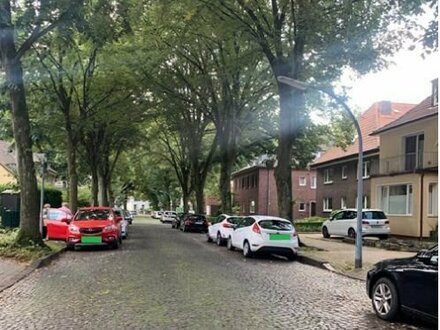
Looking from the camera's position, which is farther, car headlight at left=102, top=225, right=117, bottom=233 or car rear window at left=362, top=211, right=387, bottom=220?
car rear window at left=362, top=211, right=387, bottom=220

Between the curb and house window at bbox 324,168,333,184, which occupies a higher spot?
house window at bbox 324,168,333,184

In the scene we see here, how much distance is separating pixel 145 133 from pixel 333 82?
941 inches

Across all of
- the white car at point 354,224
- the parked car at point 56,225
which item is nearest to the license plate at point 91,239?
the parked car at point 56,225

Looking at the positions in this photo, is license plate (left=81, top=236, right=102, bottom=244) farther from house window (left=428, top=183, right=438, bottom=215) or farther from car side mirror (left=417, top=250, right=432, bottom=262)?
house window (left=428, top=183, right=438, bottom=215)

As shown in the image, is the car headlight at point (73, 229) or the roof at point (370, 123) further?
the roof at point (370, 123)

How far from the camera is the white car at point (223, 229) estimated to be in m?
23.1

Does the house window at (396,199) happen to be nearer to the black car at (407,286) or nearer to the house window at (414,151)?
the house window at (414,151)

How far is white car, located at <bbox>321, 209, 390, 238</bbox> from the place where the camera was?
26.8 meters

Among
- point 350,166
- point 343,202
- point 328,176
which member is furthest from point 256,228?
point 328,176

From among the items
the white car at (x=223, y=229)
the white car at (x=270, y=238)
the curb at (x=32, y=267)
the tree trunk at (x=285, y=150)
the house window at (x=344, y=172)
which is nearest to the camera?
the curb at (x=32, y=267)

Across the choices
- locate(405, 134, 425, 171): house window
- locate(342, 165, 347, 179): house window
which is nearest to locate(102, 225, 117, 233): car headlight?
locate(405, 134, 425, 171): house window

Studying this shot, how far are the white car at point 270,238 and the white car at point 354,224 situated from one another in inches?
317

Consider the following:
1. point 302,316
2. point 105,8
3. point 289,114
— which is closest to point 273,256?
point 289,114

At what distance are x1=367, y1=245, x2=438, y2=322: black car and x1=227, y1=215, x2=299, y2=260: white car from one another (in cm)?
887
